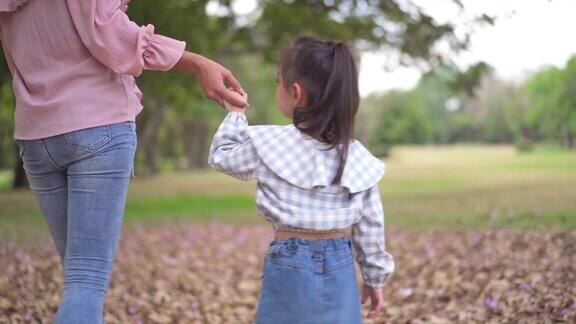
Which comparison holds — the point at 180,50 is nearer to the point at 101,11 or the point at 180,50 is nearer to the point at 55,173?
the point at 101,11

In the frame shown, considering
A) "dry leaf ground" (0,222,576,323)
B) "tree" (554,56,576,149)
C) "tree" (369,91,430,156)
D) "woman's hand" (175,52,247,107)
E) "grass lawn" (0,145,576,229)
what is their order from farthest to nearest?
"tree" (369,91,430,156), "grass lawn" (0,145,576,229), "tree" (554,56,576,149), "dry leaf ground" (0,222,576,323), "woman's hand" (175,52,247,107)

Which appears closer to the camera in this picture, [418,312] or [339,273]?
[339,273]

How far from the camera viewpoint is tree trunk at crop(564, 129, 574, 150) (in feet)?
33.3

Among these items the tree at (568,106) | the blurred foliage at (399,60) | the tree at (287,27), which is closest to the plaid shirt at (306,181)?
the blurred foliage at (399,60)

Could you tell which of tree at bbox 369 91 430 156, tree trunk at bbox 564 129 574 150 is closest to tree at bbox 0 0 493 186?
tree trunk at bbox 564 129 574 150

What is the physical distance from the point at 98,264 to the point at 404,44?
1072cm

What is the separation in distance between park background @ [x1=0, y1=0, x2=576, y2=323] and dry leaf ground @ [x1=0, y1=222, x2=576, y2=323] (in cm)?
2

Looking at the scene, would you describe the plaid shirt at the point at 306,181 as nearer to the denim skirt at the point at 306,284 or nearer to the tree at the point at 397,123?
the denim skirt at the point at 306,284

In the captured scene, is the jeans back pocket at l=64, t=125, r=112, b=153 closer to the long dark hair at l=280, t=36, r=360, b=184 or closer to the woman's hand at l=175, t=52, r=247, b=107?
the woman's hand at l=175, t=52, r=247, b=107

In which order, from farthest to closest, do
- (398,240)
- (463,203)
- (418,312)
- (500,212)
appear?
(463,203), (500,212), (398,240), (418,312)

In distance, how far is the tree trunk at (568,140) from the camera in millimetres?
10164

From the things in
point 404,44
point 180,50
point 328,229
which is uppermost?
point 404,44

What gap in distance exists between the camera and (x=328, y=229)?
80.7 inches

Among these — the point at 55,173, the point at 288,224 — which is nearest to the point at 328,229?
the point at 288,224
